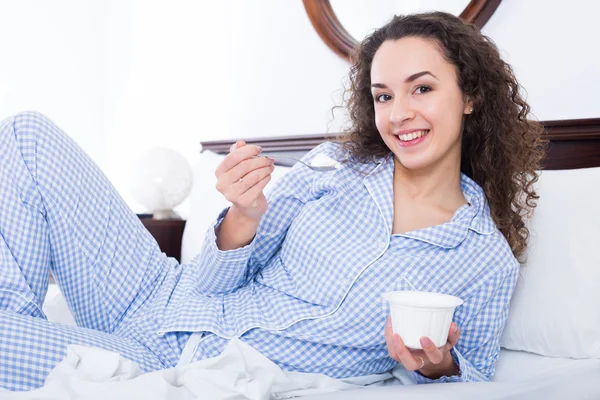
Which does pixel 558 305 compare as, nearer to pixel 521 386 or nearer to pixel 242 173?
pixel 521 386

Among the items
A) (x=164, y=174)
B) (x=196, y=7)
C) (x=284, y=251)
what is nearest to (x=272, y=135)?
(x=164, y=174)

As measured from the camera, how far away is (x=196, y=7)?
10.4ft

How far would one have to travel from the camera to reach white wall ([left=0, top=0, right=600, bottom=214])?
188cm

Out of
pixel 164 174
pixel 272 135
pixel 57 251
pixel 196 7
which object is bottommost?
pixel 57 251

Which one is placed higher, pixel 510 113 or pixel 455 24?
pixel 455 24

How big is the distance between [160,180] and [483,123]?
56.9 inches

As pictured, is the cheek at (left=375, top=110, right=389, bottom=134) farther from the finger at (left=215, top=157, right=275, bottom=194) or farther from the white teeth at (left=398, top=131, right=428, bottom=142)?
the finger at (left=215, top=157, right=275, bottom=194)

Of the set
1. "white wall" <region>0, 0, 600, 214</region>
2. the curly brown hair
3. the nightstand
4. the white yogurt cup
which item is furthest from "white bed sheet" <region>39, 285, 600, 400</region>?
the nightstand

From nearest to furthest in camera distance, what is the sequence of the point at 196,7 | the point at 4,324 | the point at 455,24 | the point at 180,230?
the point at 4,324 → the point at 455,24 → the point at 180,230 → the point at 196,7

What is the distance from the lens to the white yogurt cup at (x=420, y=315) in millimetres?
1033

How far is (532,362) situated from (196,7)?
7.68ft

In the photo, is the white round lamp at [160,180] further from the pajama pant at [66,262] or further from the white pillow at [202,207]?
the pajama pant at [66,262]

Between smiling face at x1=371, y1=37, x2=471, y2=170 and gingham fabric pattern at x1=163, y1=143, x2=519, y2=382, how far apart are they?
0.12 m

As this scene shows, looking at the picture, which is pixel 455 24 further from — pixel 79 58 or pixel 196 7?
pixel 79 58
